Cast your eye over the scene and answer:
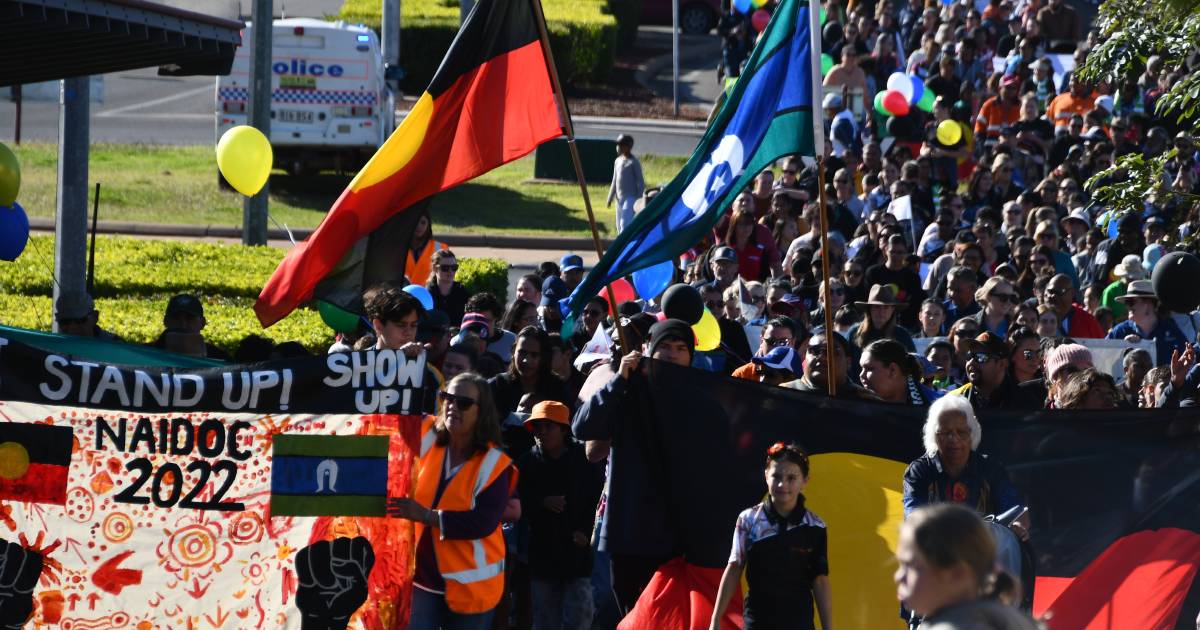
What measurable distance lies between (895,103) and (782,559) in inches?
646

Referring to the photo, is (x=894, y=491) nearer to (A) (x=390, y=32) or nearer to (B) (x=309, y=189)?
(B) (x=309, y=189)

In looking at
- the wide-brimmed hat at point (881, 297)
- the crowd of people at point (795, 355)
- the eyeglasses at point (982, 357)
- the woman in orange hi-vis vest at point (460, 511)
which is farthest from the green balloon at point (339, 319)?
the eyeglasses at point (982, 357)

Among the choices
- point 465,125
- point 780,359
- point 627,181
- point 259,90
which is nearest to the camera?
point 465,125

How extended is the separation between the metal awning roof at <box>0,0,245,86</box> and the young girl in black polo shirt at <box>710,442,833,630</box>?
4.19 meters

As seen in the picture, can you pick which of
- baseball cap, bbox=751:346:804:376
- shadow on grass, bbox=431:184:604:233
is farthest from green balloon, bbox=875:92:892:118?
baseball cap, bbox=751:346:804:376

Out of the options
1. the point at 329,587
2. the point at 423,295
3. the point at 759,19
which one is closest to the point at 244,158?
the point at 423,295

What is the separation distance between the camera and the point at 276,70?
24.3 meters

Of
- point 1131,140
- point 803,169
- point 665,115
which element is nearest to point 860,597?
point 803,169

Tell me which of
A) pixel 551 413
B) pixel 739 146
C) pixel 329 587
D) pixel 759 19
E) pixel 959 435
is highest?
pixel 759 19

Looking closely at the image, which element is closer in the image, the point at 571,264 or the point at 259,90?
the point at 571,264

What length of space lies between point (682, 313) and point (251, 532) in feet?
10.7

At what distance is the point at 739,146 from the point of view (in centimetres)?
827

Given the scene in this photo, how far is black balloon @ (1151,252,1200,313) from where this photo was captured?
35.3 feet

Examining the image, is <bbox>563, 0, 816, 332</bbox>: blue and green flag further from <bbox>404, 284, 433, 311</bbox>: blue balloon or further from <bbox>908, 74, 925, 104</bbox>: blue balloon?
<bbox>908, 74, 925, 104</bbox>: blue balloon
